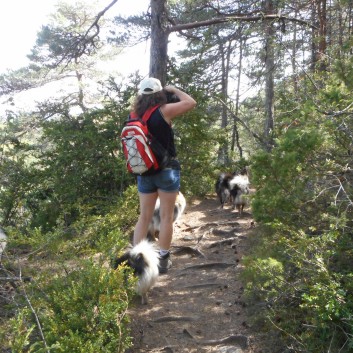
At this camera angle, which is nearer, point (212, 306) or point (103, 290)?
point (103, 290)

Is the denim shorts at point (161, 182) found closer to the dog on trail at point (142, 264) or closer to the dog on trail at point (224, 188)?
the dog on trail at point (142, 264)

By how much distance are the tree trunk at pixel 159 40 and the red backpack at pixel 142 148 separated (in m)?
3.79

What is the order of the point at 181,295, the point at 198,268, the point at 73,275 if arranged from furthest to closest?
the point at 198,268 < the point at 181,295 < the point at 73,275

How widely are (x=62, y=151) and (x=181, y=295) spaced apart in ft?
14.5

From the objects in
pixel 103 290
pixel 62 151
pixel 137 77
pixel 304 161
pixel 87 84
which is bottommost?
pixel 103 290

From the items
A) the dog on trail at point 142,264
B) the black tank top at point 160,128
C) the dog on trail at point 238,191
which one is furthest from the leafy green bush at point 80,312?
the dog on trail at point 238,191

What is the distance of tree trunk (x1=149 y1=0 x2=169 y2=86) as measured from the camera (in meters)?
7.34

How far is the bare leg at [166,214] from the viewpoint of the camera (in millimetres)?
4297

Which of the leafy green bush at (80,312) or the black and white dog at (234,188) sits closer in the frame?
the leafy green bush at (80,312)

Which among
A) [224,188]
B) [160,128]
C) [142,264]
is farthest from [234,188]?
[142,264]

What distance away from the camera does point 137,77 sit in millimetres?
8336

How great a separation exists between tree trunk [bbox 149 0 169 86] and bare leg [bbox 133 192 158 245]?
3904 mm

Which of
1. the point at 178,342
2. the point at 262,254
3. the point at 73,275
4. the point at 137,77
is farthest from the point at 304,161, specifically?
the point at 137,77

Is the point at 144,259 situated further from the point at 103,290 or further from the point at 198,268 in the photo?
the point at 198,268
